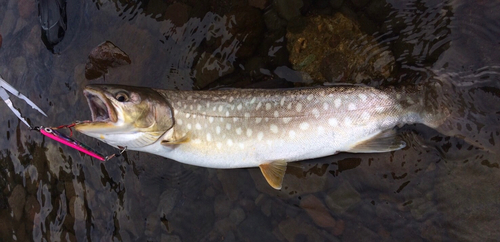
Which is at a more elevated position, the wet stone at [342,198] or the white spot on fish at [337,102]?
the white spot on fish at [337,102]

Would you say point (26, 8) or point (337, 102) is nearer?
point (337, 102)

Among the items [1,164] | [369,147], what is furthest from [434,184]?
[1,164]

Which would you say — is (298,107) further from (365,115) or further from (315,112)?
(365,115)

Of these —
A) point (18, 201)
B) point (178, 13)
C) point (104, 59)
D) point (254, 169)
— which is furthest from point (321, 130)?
point (18, 201)

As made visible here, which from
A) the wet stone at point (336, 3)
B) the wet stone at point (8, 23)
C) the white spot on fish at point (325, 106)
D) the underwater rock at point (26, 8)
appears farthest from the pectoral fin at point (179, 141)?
the wet stone at point (8, 23)

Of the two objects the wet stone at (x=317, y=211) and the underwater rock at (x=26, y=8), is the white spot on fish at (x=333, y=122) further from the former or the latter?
the underwater rock at (x=26, y=8)

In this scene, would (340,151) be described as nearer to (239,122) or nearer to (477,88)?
(239,122)

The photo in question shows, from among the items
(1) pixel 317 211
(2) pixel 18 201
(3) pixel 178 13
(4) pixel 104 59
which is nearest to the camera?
(1) pixel 317 211
